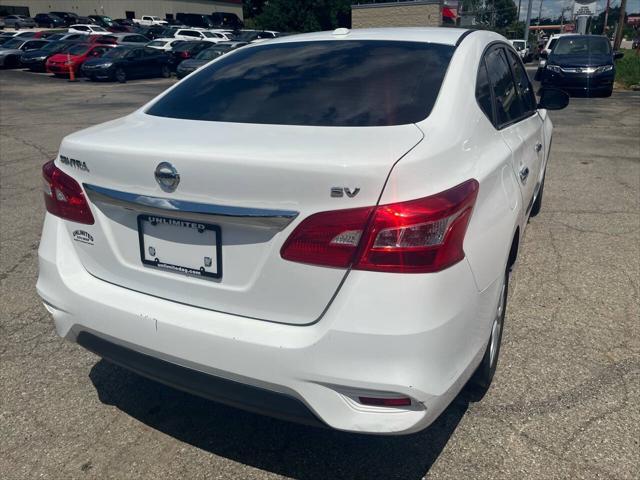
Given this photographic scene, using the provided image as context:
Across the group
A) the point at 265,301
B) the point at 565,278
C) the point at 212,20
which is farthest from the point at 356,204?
the point at 212,20

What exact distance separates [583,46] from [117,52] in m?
17.6

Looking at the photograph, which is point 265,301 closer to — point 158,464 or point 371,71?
point 158,464

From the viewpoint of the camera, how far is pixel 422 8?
38156 mm

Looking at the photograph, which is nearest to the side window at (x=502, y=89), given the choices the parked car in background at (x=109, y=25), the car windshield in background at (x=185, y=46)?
the car windshield in background at (x=185, y=46)

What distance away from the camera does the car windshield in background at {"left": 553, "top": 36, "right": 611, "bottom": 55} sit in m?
16.9

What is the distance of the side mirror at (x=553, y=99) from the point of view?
14.8 ft

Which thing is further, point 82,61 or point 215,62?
point 82,61

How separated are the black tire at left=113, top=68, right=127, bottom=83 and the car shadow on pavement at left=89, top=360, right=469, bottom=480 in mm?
22958

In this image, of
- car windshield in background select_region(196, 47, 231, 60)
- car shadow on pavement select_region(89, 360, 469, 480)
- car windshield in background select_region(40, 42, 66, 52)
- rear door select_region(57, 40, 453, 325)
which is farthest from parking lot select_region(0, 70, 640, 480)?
car windshield in background select_region(40, 42, 66, 52)

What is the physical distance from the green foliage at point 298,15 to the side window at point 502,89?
53.1 m

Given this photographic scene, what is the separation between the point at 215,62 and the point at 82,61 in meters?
24.6

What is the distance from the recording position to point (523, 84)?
4.10 metres

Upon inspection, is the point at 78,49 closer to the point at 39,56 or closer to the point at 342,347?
the point at 39,56

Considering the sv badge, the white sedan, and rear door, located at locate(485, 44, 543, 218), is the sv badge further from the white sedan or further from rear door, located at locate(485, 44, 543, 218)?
rear door, located at locate(485, 44, 543, 218)
